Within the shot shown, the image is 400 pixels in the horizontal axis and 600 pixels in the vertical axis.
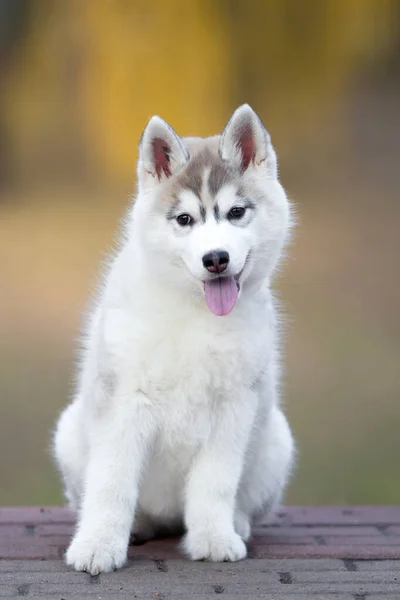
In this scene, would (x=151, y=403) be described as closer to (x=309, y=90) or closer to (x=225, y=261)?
(x=225, y=261)

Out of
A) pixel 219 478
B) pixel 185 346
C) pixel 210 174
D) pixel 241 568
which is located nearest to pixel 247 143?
pixel 210 174

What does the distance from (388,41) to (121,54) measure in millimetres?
1905

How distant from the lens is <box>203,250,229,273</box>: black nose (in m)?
3.53

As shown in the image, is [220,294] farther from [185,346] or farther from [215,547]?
[215,547]

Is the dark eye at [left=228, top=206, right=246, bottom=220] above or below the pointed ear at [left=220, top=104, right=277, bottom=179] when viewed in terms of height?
below

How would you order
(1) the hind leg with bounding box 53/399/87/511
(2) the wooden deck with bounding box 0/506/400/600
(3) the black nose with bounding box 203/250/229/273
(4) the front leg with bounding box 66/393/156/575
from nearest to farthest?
(2) the wooden deck with bounding box 0/506/400/600 < (3) the black nose with bounding box 203/250/229/273 < (4) the front leg with bounding box 66/393/156/575 < (1) the hind leg with bounding box 53/399/87/511

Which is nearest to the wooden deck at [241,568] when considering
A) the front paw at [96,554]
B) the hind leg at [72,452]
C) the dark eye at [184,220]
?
the front paw at [96,554]

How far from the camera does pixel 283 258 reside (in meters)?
4.02

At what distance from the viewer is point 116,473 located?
368cm

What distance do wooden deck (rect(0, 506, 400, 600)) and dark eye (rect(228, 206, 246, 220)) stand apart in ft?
3.67

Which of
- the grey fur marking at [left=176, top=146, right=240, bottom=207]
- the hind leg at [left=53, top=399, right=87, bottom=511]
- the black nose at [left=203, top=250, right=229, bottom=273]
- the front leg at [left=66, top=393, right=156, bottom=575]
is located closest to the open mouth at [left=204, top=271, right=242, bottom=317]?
the black nose at [left=203, top=250, right=229, bottom=273]

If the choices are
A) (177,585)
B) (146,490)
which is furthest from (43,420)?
(177,585)

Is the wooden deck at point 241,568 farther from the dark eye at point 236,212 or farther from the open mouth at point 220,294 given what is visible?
the dark eye at point 236,212

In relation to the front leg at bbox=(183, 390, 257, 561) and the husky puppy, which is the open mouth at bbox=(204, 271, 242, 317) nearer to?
the husky puppy
